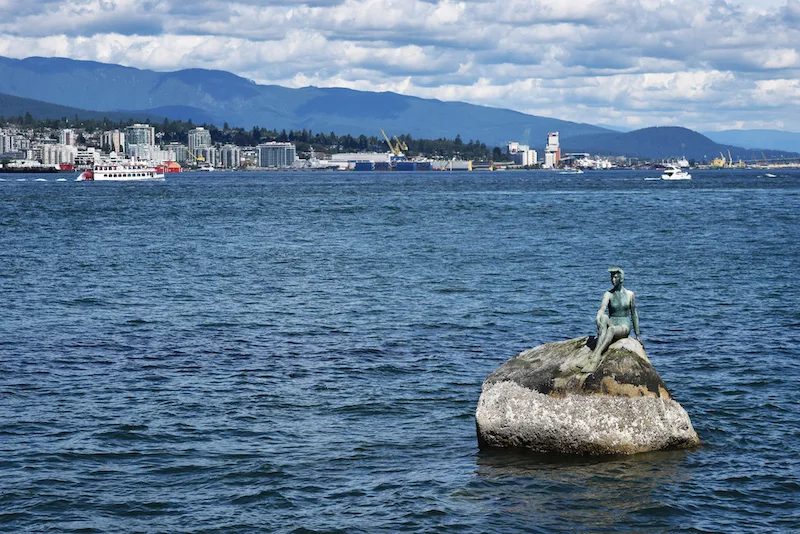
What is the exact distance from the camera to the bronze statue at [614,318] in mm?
20406

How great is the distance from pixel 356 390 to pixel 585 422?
7780mm

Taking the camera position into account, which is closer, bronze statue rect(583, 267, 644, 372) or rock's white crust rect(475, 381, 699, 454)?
rock's white crust rect(475, 381, 699, 454)

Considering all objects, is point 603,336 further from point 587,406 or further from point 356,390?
point 356,390

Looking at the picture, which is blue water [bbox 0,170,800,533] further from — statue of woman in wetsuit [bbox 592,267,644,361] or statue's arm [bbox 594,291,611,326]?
statue's arm [bbox 594,291,611,326]

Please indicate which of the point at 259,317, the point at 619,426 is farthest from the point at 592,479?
the point at 259,317

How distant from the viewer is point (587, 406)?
19.8m

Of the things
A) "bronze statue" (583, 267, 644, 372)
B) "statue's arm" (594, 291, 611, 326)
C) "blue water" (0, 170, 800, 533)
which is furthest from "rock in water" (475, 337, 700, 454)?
"statue's arm" (594, 291, 611, 326)

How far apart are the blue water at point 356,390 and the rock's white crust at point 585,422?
0.38 m

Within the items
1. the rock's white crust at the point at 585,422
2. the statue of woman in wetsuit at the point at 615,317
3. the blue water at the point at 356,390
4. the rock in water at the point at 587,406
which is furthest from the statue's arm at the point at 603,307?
the blue water at the point at 356,390

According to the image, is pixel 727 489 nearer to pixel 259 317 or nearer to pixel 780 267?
pixel 259 317

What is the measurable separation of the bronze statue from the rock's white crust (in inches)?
33.8

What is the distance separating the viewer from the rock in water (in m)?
19.9

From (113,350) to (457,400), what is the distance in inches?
443

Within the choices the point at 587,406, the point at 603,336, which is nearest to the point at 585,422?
the point at 587,406
